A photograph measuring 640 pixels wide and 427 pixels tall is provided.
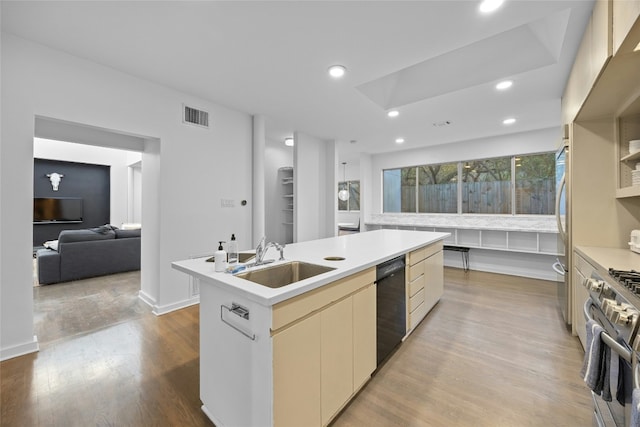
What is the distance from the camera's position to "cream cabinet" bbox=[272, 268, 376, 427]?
47.3 inches

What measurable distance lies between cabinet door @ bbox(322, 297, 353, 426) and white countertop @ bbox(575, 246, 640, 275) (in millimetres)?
1543

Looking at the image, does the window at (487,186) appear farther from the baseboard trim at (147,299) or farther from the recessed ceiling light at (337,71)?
the baseboard trim at (147,299)

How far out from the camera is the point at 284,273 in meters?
1.86

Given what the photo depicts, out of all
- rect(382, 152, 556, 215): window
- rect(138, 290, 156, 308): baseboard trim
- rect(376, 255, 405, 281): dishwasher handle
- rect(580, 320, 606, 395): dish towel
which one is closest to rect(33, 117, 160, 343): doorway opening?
rect(138, 290, 156, 308): baseboard trim

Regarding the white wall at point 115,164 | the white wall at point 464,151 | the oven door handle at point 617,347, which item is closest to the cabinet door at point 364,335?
the oven door handle at point 617,347

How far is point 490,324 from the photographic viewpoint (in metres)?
2.84

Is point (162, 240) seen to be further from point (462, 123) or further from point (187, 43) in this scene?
point (462, 123)

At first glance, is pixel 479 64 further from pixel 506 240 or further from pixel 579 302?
pixel 506 240

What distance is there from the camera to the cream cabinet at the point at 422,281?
98.9 inches

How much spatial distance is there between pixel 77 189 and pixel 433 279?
30.9ft

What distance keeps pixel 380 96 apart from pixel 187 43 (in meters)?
2.36

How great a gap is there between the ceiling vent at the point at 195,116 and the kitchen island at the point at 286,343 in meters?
2.29

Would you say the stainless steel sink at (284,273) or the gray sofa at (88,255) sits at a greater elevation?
the stainless steel sink at (284,273)

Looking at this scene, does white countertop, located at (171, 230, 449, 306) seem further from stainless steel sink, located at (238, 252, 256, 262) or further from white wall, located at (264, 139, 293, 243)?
white wall, located at (264, 139, 293, 243)
